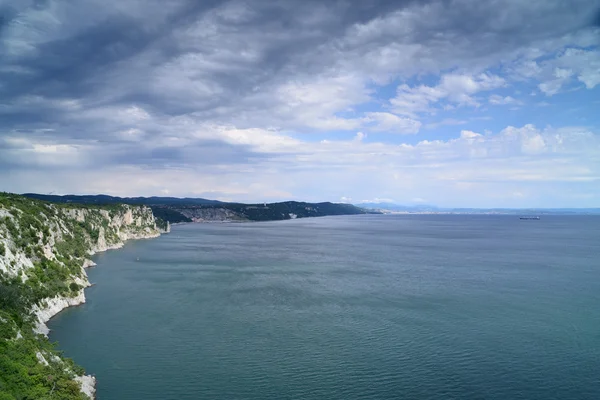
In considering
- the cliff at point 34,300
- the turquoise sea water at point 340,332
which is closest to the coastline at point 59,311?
the cliff at point 34,300

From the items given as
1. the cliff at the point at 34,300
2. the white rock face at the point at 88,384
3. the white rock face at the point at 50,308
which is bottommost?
the white rock face at the point at 88,384

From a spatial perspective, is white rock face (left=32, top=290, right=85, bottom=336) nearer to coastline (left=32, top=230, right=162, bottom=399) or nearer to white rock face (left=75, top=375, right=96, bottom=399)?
coastline (left=32, top=230, right=162, bottom=399)

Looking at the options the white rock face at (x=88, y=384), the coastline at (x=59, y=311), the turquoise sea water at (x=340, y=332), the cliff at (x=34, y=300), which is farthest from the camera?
the turquoise sea water at (x=340, y=332)

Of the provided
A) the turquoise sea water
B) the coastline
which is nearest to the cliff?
the coastline

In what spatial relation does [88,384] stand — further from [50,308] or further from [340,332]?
[340,332]

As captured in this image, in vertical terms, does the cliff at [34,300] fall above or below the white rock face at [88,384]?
above

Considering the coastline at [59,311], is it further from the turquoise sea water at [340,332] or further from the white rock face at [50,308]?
the turquoise sea water at [340,332]

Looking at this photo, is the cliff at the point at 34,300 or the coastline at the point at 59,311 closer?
the cliff at the point at 34,300
